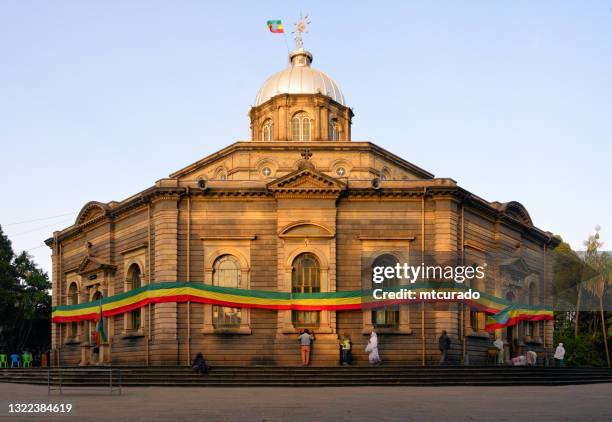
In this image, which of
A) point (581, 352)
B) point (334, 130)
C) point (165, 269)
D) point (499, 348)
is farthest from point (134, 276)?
point (581, 352)

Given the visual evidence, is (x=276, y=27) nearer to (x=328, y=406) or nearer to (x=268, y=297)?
(x=268, y=297)

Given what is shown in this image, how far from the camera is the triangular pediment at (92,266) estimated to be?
40562 mm

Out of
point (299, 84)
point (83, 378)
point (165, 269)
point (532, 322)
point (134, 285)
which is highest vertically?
point (299, 84)

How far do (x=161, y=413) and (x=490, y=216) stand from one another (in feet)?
86.5

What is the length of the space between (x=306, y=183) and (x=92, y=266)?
1292 cm

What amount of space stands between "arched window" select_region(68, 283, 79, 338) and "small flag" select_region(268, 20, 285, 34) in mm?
19788

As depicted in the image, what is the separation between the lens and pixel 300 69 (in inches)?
1956


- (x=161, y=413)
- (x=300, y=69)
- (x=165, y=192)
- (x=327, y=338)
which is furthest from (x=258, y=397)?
(x=300, y=69)

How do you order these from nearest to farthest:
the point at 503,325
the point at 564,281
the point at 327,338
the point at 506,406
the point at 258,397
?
the point at 506,406 → the point at 258,397 → the point at 327,338 → the point at 503,325 → the point at 564,281

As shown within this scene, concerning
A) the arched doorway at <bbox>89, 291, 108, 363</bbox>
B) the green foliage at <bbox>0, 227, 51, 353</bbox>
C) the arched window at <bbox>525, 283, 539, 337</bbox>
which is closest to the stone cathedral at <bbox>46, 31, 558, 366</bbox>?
the arched doorway at <bbox>89, 291, 108, 363</bbox>

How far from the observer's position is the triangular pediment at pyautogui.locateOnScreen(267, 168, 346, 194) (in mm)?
35375

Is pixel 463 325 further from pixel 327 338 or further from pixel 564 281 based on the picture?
pixel 564 281

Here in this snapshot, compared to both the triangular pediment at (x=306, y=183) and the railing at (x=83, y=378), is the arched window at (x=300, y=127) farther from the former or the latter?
the railing at (x=83, y=378)

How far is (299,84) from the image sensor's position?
48.3m
